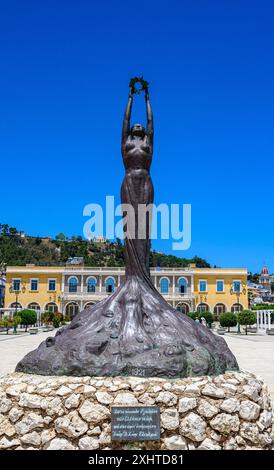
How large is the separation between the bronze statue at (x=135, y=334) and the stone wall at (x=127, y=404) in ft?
0.71

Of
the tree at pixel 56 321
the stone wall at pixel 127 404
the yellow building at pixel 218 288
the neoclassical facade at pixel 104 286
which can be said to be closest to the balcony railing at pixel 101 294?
the neoclassical facade at pixel 104 286

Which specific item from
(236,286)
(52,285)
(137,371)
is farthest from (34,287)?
(137,371)

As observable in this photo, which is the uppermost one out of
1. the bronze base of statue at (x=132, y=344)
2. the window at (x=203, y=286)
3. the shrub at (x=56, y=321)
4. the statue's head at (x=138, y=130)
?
the statue's head at (x=138, y=130)

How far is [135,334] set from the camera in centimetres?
507

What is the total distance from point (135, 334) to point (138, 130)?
2715 millimetres

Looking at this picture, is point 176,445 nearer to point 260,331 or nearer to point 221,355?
point 221,355

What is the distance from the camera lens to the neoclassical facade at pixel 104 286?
54.8m

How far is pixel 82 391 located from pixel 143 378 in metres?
0.60

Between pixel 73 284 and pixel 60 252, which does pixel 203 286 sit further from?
pixel 60 252

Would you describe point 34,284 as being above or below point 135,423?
above

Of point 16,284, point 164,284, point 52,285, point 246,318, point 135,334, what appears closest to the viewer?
point 135,334

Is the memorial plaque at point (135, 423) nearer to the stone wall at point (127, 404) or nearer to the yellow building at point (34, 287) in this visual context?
the stone wall at point (127, 404)

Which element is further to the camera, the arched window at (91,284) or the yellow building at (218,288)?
the arched window at (91,284)

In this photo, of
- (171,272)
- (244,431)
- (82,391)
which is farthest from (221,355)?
(171,272)
